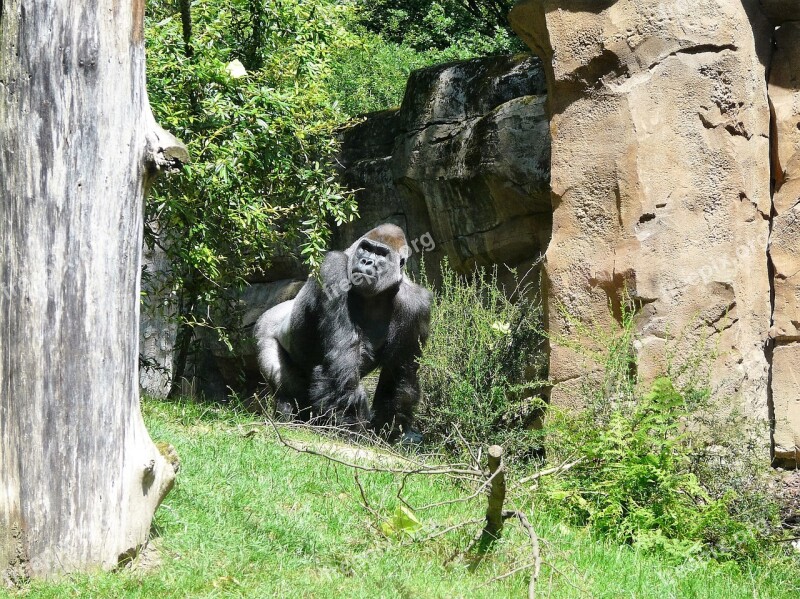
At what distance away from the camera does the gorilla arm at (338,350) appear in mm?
6746

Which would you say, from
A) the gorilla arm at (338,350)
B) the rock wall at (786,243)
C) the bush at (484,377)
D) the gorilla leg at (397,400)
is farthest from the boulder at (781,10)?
the gorilla leg at (397,400)

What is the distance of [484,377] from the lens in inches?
245

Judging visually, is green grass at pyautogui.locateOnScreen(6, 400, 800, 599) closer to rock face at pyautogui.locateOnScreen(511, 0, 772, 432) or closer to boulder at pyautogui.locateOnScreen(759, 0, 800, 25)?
rock face at pyautogui.locateOnScreen(511, 0, 772, 432)

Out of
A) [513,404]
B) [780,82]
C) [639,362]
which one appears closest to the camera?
[639,362]

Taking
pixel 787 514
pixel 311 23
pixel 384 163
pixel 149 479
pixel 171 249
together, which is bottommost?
pixel 787 514

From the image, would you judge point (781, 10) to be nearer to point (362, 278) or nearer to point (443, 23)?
point (362, 278)

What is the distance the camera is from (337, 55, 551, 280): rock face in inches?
302

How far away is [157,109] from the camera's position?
5715 millimetres

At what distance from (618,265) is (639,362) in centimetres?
55

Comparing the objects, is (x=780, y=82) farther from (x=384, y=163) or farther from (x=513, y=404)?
(x=384, y=163)

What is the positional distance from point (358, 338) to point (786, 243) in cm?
299

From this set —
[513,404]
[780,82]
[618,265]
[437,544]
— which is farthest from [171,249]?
[780,82]

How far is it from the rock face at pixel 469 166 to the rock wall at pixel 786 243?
7.04 ft

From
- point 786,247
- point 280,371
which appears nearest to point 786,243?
point 786,247
